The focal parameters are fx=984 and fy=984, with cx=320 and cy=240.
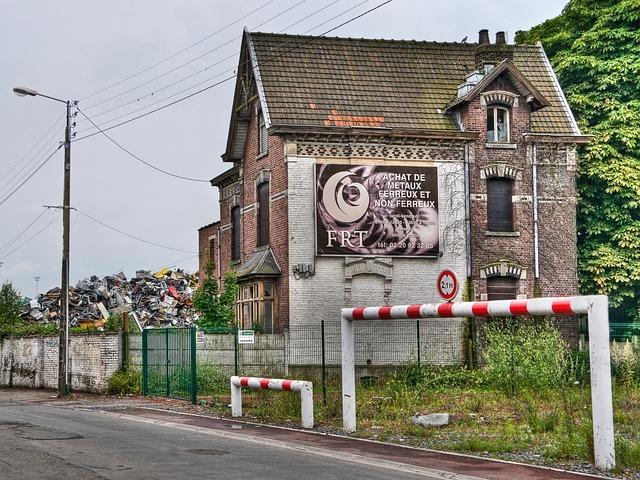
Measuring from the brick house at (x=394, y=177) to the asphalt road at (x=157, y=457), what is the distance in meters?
15.5

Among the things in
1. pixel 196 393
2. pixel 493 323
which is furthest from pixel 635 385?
pixel 196 393

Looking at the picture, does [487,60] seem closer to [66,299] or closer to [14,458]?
[66,299]

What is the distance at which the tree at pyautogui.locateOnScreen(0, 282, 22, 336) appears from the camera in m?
44.9

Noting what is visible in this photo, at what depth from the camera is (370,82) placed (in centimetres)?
3638

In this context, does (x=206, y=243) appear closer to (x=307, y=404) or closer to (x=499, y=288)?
(x=499, y=288)

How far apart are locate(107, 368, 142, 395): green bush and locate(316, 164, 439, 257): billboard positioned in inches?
295

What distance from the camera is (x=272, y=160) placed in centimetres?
3541

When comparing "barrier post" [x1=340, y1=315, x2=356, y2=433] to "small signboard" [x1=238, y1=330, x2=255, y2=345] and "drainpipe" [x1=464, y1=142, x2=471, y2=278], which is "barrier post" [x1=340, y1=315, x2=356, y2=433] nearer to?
"small signboard" [x1=238, y1=330, x2=255, y2=345]

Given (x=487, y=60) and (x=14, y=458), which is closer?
(x=14, y=458)

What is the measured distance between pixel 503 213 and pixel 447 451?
826 inches

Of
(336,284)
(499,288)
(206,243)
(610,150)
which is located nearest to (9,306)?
(206,243)

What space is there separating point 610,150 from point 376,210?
1158cm

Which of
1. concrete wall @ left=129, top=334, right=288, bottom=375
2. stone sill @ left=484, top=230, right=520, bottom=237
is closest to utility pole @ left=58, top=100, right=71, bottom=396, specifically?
concrete wall @ left=129, top=334, right=288, bottom=375

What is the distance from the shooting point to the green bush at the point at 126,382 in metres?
30.4
